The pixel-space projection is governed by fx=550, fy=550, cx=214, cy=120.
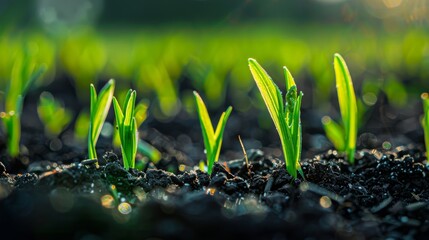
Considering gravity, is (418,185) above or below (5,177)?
above

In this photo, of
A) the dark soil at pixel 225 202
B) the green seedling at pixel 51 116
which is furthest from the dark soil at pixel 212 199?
the green seedling at pixel 51 116

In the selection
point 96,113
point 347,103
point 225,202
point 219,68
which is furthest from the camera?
point 219,68

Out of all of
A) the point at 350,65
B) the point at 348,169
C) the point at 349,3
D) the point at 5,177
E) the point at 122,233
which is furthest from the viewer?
the point at 349,3

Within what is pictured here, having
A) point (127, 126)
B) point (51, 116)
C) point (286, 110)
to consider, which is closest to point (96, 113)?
point (127, 126)

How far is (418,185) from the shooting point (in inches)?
67.4

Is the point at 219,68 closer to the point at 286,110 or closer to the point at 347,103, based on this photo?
the point at 347,103

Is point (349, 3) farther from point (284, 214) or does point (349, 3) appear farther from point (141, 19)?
point (284, 214)

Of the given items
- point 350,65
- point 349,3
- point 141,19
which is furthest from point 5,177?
point 141,19

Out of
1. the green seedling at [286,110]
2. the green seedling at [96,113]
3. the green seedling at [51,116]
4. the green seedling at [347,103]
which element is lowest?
the green seedling at [51,116]

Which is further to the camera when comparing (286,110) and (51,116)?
(51,116)

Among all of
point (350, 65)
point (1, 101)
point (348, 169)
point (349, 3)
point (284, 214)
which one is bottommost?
point (1, 101)

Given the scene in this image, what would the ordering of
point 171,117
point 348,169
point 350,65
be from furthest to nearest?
1. point 350,65
2. point 171,117
3. point 348,169

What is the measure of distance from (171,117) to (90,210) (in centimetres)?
217

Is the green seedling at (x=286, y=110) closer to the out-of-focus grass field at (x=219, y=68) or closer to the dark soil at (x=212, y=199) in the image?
the dark soil at (x=212, y=199)
